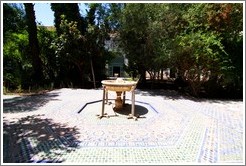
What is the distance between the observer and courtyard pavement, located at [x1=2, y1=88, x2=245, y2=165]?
5.11m

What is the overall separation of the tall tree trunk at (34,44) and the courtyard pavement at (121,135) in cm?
667

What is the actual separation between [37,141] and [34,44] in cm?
1169

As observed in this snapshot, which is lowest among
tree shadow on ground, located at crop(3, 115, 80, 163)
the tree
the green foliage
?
tree shadow on ground, located at crop(3, 115, 80, 163)

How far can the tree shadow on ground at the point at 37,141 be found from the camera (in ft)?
16.5

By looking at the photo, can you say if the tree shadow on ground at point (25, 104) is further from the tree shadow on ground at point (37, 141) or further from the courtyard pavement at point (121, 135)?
the tree shadow on ground at point (37, 141)

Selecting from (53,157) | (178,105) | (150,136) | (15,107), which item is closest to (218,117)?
(178,105)

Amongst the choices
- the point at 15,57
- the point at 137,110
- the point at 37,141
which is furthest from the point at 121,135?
the point at 15,57

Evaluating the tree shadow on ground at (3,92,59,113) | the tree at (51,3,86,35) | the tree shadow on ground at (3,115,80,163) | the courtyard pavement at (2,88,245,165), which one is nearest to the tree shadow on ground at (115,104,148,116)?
the courtyard pavement at (2,88,245,165)

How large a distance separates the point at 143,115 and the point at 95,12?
1115 cm

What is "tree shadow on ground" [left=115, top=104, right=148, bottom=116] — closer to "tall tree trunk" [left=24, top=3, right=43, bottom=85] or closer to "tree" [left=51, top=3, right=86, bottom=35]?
"tall tree trunk" [left=24, top=3, right=43, bottom=85]

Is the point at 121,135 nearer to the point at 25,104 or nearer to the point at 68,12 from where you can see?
the point at 25,104

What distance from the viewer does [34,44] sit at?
647 inches

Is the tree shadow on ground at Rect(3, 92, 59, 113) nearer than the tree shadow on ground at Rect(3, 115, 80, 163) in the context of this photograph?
No

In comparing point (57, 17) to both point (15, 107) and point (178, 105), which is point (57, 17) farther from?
point (178, 105)
